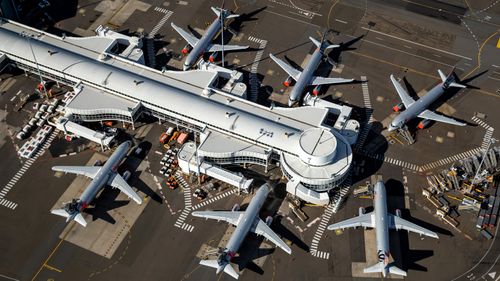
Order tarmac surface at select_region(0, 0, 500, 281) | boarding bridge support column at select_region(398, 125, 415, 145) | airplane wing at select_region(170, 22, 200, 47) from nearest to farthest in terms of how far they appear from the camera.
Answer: tarmac surface at select_region(0, 0, 500, 281)
boarding bridge support column at select_region(398, 125, 415, 145)
airplane wing at select_region(170, 22, 200, 47)

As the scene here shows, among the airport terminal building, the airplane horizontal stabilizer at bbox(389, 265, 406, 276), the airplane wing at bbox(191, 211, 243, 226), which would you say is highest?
the airport terminal building

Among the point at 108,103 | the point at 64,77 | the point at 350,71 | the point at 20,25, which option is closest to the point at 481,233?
the point at 350,71

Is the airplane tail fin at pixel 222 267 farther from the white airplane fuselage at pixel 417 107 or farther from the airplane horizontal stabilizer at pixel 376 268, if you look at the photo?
the white airplane fuselage at pixel 417 107

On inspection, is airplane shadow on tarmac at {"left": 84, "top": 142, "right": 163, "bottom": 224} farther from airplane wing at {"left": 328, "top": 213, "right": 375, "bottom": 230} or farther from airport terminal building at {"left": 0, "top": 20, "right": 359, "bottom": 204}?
airplane wing at {"left": 328, "top": 213, "right": 375, "bottom": 230}

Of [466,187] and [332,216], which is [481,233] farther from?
[332,216]

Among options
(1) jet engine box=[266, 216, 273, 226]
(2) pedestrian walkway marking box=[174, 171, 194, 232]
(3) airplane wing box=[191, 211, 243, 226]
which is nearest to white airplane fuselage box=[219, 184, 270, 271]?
(3) airplane wing box=[191, 211, 243, 226]

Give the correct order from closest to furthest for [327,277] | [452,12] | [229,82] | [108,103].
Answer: [327,277] → [108,103] → [229,82] → [452,12]
